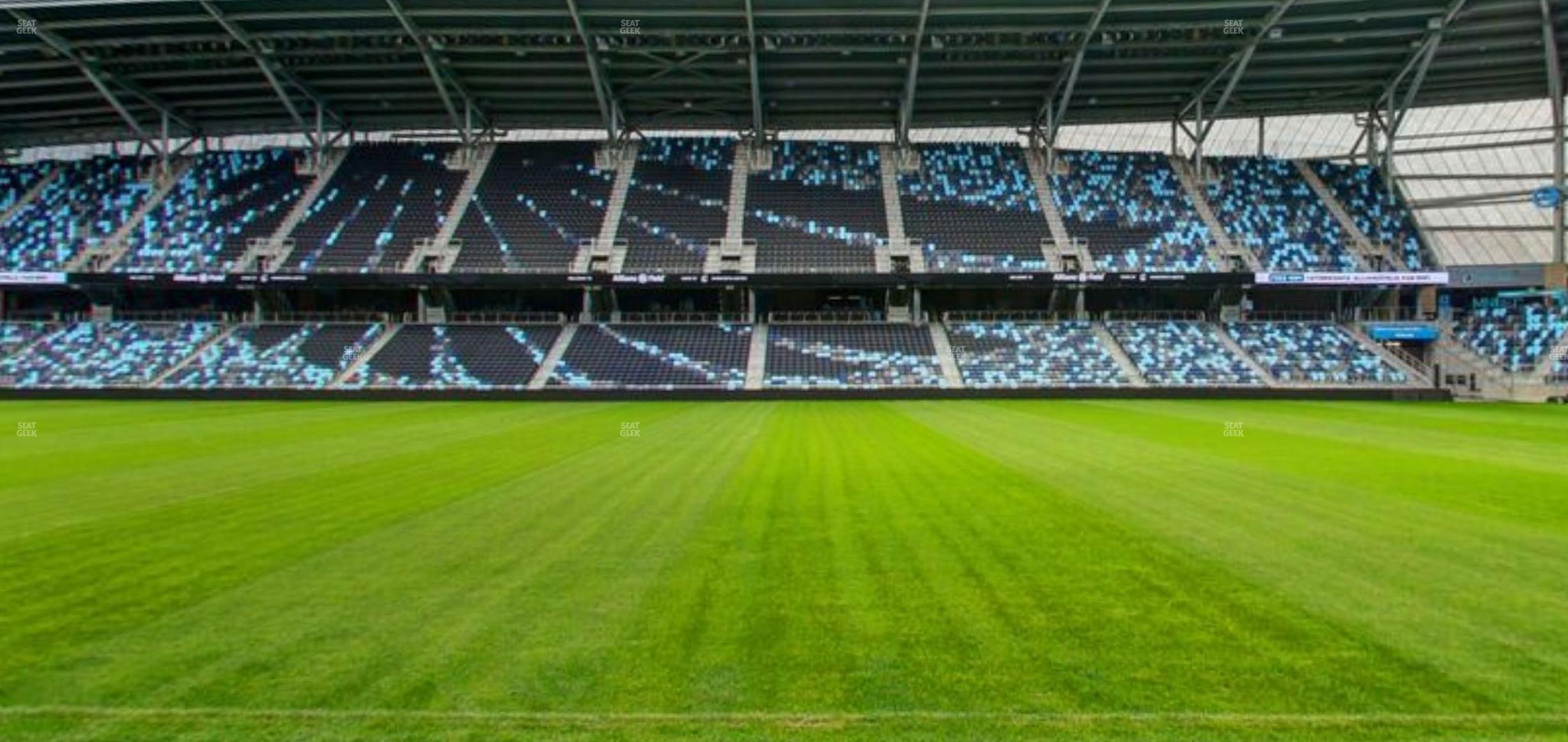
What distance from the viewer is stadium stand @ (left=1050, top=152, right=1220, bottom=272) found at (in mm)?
50594

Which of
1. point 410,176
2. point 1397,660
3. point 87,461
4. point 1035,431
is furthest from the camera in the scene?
point 410,176

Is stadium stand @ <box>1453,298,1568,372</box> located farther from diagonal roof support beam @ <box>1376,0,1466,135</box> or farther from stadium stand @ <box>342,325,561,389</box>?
stadium stand @ <box>342,325,561,389</box>

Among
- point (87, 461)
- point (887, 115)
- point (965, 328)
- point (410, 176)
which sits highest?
point (887, 115)

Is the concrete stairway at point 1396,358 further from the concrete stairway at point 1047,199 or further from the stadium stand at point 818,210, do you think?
the stadium stand at point 818,210

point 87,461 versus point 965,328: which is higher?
point 965,328

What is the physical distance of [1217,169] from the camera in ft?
184

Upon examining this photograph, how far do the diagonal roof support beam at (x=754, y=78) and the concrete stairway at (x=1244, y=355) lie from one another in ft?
83.9

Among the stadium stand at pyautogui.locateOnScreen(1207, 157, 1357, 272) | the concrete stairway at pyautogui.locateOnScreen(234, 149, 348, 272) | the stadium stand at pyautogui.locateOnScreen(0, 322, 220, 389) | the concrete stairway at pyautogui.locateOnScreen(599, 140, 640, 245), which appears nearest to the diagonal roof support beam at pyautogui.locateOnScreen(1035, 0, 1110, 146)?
the stadium stand at pyautogui.locateOnScreen(1207, 157, 1357, 272)

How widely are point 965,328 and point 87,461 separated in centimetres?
3921

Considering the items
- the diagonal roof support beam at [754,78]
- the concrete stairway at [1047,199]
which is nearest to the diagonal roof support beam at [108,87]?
the diagonal roof support beam at [754,78]

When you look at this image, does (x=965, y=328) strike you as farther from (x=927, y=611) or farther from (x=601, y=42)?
(x=927, y=611)

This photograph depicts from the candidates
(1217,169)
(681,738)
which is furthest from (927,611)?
(1217,169)

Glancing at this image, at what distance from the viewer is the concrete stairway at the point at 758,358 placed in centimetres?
4553

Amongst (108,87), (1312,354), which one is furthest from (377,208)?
(1312,354)
